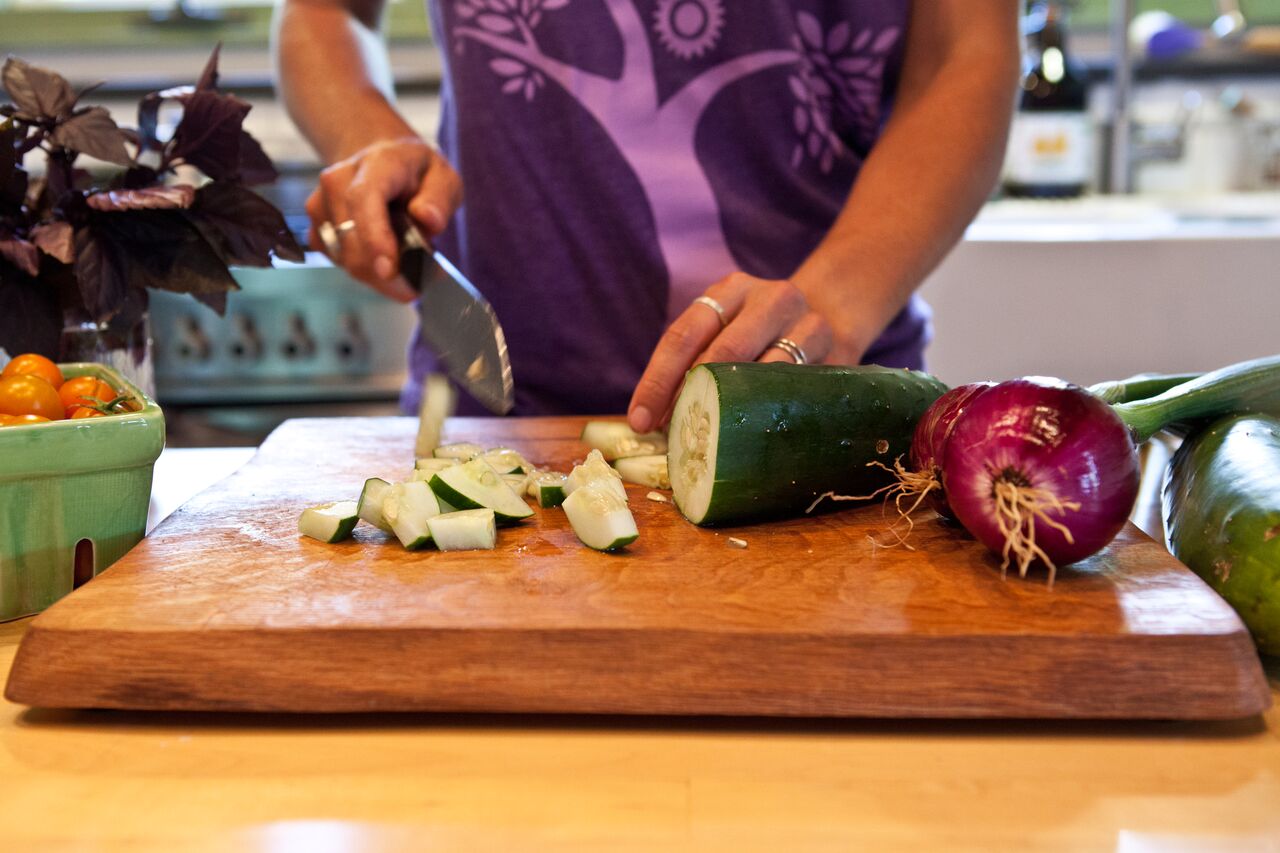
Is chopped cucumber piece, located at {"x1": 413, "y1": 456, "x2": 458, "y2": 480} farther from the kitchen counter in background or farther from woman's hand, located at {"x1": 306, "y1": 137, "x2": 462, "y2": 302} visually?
the kitchen counter in background

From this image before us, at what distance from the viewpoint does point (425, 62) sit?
13.8ft

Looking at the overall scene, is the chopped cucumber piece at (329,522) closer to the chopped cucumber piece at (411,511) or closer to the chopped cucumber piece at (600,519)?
the chopped cucumber piece at (411,511)

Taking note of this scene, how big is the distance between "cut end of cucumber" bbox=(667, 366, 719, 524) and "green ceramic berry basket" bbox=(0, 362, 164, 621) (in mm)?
589

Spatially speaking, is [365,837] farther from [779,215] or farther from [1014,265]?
[1014,265]

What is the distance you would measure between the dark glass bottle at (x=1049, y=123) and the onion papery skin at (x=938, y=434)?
2518 mm

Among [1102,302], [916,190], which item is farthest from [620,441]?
[1102,302]

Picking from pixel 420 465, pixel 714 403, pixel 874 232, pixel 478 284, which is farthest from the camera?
pixel 478 284

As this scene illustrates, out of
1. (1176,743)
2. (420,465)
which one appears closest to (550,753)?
(1176,743)

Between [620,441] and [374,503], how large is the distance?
50 cm

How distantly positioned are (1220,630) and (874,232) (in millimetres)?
978

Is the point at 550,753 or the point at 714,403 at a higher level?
the point at 714,403

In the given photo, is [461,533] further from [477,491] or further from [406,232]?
[406,232]

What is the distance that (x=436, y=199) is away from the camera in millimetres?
1864

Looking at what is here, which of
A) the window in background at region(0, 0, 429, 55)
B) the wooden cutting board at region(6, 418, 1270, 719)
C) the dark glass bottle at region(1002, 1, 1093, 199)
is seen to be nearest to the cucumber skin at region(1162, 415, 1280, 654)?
the wooden cutting board at region(6, 418, 1270, 719)
